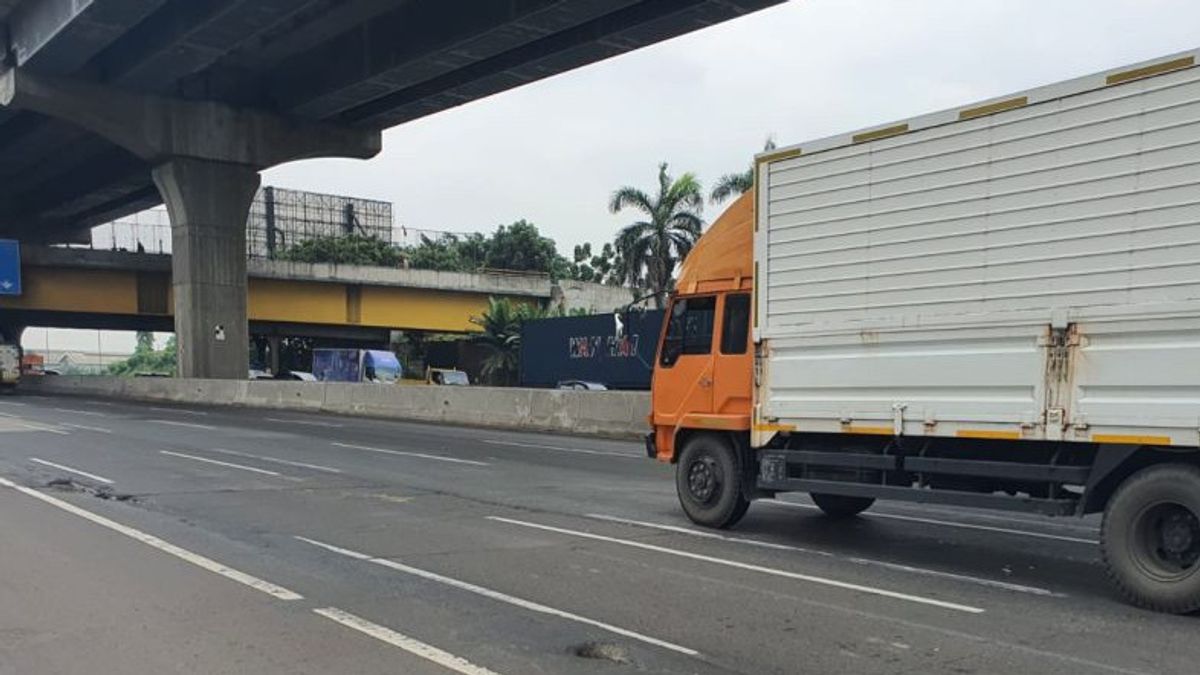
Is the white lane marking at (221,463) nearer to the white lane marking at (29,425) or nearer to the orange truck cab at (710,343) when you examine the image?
the white lane marking at (29,425)

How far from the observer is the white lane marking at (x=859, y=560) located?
280 inches

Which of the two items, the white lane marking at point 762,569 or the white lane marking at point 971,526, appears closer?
the white lane marking at point 762,569

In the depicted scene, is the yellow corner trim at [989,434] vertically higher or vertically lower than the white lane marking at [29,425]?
higher

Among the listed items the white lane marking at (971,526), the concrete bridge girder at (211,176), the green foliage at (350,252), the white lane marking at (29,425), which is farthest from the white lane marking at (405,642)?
the green foliage at (350,252)

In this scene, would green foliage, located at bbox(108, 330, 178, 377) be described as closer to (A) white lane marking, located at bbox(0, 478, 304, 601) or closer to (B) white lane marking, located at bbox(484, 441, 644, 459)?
(B) white lane marking, located at bbox(484, 441, 644, 459)

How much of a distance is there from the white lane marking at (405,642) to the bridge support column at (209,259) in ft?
116

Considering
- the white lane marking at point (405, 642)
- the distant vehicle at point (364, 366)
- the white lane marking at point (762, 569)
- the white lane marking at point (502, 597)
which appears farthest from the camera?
the distant vehicle at point (364, 366)

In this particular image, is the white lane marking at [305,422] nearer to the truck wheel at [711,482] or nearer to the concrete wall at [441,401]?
the concrete wall at [441,401]

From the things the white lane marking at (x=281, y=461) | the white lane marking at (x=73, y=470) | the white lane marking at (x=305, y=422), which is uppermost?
the white lane marking at (x=73, y=470)

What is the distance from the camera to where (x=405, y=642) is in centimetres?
560

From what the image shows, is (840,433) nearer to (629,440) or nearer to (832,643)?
(832,643)

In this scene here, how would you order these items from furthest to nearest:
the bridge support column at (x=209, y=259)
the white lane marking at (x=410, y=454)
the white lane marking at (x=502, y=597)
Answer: the bridge support column at (x=209, y=259)
the white lane marking at (x=410, y=454)
the white lane marking at (x=502, y=597)

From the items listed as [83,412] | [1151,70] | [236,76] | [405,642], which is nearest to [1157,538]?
[1151,70]

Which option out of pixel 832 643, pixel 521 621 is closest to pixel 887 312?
pixel 832 643
